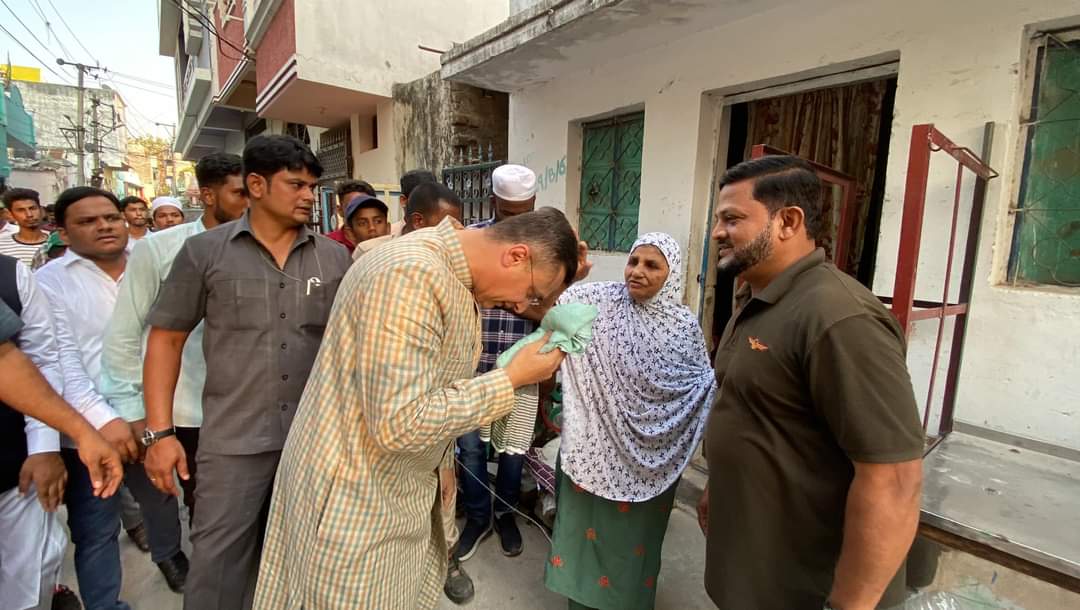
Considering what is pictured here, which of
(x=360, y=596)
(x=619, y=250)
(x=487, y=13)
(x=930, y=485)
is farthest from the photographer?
(x=487, y=13)

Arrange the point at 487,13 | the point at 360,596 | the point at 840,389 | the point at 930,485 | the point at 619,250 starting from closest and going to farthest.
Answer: the point at 840,389
the point at 360,596
the point at 930,485
the point at 619,250
the point at 487,13

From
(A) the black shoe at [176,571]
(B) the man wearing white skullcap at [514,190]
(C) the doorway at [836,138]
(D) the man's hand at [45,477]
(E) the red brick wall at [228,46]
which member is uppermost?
(E) the red brick wall at [228,46]

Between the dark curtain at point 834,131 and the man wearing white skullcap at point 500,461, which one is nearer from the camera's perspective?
the man wearing white skullcap at point 500,461

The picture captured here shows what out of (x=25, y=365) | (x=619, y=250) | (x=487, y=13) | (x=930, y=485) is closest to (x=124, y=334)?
(x=25, y=365)

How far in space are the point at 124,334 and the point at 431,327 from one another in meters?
1.50

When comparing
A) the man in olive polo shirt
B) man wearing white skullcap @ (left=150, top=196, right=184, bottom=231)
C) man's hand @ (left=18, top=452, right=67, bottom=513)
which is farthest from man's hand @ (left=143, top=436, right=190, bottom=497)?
man wearing white skullcap @ (left=150, top=196, right=184, bottom=231)

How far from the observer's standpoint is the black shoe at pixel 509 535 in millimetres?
2691

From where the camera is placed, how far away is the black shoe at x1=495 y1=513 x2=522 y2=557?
269cm

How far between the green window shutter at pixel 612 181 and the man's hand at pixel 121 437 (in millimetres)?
3454

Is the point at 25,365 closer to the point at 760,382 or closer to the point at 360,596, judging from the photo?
the point at 360,596

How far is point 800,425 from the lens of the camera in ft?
4.08

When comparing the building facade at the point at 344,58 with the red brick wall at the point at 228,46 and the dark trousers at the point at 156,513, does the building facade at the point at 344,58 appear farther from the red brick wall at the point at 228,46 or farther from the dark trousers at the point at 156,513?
the dark trousers at the point at 156,513

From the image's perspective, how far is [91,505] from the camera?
1.93 metres

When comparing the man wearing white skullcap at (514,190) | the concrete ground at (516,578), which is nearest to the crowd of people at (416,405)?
the concrete ground at (516,578)
